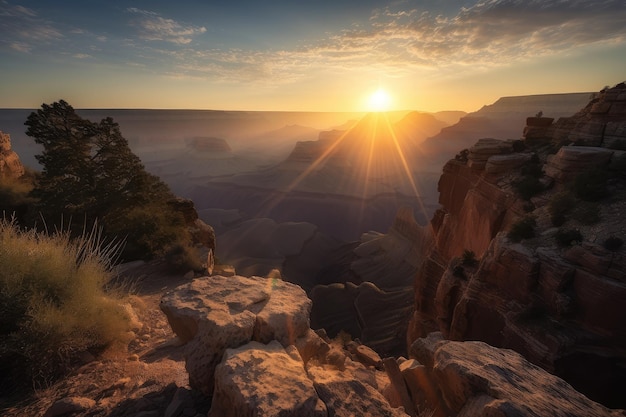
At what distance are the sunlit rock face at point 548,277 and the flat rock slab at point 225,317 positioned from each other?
1081 centimetres

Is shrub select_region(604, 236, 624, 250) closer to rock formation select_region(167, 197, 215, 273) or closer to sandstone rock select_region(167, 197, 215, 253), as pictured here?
rock formation select_region(167, 197, 215, 273)

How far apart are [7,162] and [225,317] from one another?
27.5 metres

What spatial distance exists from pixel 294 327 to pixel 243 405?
197cm

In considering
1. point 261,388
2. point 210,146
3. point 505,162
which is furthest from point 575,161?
point 210,146

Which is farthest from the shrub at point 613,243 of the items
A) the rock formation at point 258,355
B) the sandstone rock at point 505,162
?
the rock formation at point 258,355

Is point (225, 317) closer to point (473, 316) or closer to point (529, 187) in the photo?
point (473, 316)

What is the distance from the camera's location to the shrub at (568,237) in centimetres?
1180

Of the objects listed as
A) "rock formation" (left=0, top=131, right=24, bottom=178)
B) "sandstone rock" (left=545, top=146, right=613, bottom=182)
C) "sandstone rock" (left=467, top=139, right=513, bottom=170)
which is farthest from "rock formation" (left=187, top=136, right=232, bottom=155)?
"sandstone rock" (left=545, top=146, right=613, bottom=182)

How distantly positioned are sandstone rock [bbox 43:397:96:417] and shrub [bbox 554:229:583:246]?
Result: 15.6 meters

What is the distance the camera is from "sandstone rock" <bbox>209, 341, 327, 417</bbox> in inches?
140

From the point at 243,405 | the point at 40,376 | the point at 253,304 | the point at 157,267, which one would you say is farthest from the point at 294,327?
the point at 157,267

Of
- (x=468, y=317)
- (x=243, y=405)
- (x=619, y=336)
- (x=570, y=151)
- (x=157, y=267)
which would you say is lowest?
(x=468, y=317)

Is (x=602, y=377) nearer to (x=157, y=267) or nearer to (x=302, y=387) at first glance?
(x=302, y=387)

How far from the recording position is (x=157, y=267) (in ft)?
44.8
